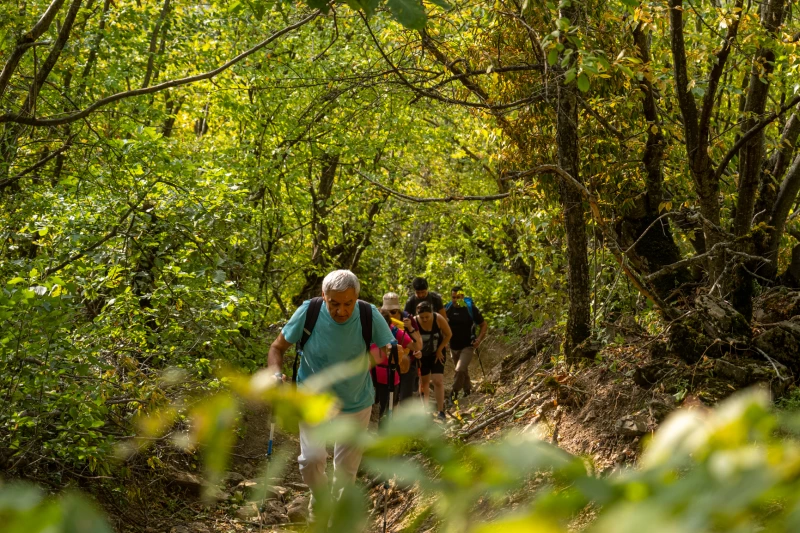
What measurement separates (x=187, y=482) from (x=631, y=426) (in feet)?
17.0

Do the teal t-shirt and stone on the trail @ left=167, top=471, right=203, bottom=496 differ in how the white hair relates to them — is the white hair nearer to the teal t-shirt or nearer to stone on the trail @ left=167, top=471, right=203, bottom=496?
the teal t-shirt

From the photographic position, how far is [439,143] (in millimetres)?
18297

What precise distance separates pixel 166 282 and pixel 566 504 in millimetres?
8108

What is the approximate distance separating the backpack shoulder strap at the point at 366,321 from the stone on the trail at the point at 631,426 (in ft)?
7.13

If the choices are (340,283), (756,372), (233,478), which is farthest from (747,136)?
(233,478)

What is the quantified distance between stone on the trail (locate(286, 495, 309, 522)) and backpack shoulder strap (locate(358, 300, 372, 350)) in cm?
292

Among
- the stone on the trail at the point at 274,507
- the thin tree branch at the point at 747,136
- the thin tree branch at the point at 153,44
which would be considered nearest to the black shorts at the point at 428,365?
the stone on the trail at the point at 274,507

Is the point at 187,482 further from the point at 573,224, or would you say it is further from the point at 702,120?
the point at 702,120

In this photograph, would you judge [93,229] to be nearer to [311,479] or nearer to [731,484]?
[311,479]

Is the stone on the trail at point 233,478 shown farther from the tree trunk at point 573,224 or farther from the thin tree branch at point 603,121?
the thin tree branch at point 603,121

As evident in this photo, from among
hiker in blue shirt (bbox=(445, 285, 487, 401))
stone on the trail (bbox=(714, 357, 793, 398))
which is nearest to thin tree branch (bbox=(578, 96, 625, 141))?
stone on the trail (bbox=(714, 357, 793, 398))

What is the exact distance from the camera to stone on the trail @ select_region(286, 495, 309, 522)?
335 inches

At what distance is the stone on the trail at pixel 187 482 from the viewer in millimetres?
9055

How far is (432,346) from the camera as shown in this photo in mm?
11578
